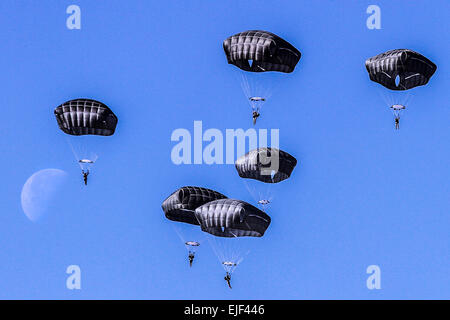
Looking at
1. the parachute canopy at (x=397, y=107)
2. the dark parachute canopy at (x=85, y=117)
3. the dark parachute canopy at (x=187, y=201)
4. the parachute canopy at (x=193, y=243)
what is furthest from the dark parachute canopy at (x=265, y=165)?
the dark parachute canopy at (x=85, y=117)

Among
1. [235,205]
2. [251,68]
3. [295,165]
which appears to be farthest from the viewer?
[295,165]

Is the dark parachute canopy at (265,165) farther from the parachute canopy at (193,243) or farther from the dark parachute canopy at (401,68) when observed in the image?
the dark parachute canopy at (401,68)

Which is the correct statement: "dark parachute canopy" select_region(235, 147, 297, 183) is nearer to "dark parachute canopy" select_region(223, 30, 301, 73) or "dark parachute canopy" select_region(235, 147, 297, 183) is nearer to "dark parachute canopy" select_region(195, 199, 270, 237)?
"dark parachute canopy" select_region(195, 199, 270, 237)

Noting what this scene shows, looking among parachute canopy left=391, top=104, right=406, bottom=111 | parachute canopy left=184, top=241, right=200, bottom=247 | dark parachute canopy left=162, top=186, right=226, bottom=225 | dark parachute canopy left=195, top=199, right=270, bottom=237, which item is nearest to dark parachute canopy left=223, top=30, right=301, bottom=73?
parachute canopy left=391, top=104, right=406, bottom=111

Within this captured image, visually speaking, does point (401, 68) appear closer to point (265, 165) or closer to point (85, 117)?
point (265, 165)
